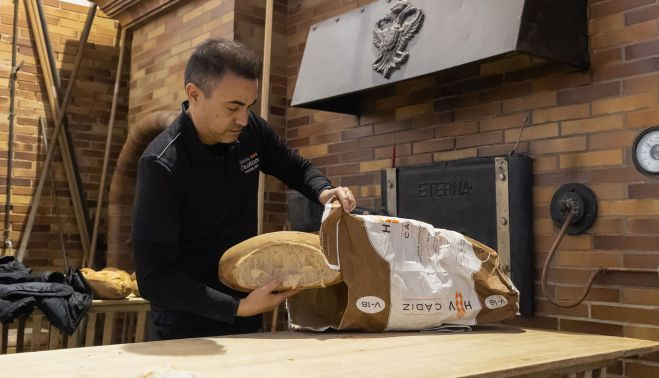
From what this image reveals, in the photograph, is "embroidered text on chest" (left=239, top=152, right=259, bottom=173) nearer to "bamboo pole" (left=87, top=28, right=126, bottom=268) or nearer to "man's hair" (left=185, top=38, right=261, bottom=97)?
"man's hair" (left=185, top=38, right=261, bottom=97)

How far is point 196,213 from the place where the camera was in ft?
6.48

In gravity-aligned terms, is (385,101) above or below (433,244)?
above

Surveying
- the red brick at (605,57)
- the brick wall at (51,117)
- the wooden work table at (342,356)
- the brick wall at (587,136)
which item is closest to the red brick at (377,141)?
the brick wall at (587,136)

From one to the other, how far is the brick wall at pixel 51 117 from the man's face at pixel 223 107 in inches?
137

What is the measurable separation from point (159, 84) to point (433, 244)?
3.10 metres

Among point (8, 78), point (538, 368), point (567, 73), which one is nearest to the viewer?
point (538, 368)

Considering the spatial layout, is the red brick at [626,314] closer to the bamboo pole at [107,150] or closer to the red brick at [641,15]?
the red brick at [641,15]

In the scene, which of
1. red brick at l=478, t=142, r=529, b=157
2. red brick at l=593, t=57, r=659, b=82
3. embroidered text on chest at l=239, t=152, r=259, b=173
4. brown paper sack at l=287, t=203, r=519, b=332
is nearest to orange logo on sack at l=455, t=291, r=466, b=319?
brown paper sack at l=287, t=203, r=519, b=332

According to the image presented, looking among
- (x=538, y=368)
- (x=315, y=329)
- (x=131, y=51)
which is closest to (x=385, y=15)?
(x=315, y=329)

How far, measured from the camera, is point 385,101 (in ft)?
10.7

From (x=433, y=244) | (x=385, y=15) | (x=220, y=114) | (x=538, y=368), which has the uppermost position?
(x=385, y=15)

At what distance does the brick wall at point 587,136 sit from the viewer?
2303 mm

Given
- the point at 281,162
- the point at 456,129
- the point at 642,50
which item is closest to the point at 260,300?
the point at 281,162

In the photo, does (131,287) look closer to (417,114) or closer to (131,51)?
(417,114)
